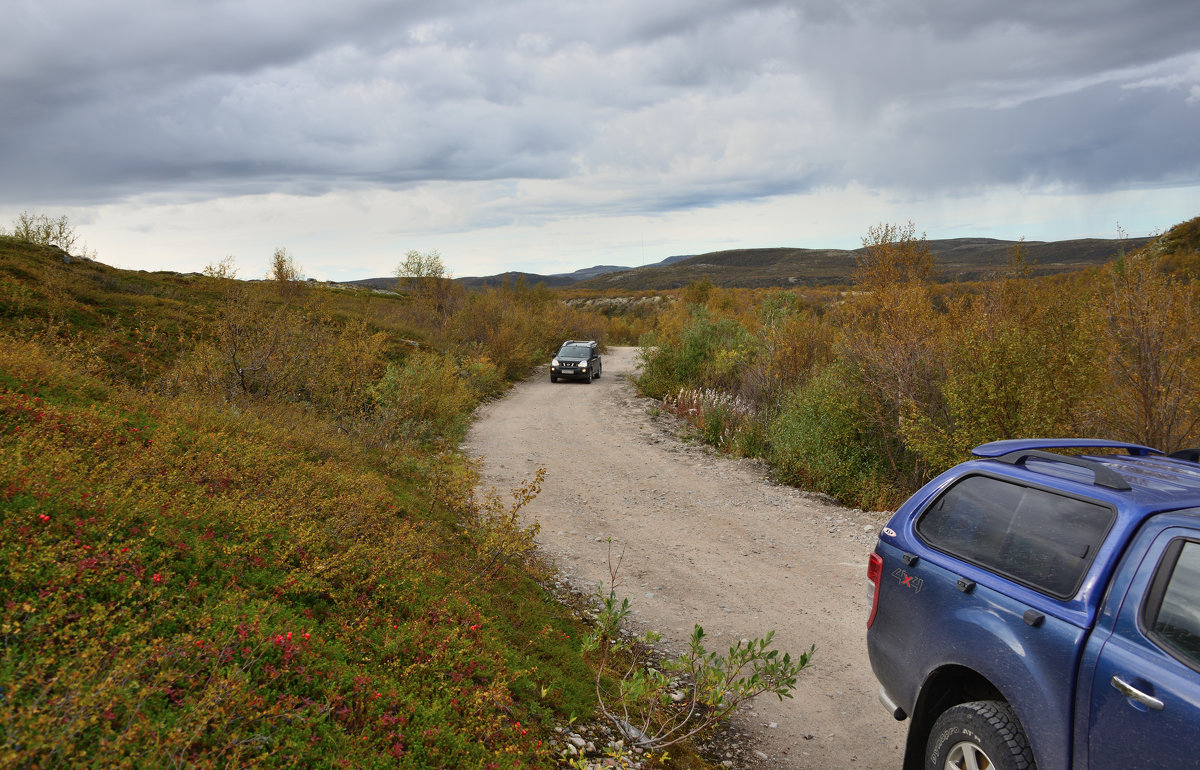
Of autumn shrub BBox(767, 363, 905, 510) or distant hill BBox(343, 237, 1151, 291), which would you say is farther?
distant hill BBox(343, 237, 1151, 291)

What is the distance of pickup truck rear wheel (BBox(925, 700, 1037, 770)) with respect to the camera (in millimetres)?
A: 2484

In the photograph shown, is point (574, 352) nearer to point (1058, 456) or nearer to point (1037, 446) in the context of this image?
point (1037, 446)

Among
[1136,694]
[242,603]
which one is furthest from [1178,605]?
[242,603]

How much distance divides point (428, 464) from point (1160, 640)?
28.7 feet

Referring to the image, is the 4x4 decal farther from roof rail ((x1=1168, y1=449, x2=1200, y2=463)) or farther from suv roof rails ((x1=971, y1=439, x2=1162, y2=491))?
roof rail ((x1=1168, y1=449, x2=1200, y2=463))

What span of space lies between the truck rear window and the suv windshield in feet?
→ 79.5

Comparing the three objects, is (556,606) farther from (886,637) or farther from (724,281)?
(724,281)

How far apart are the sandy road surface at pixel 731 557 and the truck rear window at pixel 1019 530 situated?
5.75 feet

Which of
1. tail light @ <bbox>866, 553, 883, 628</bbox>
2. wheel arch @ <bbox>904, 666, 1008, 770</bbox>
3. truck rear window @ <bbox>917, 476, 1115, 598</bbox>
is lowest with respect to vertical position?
wheel arch @ <bbox>904, 666, 1008, 770</bbox>

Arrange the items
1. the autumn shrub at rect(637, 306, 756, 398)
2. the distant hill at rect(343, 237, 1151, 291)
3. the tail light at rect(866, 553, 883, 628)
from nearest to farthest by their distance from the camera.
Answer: the tail light at rect(866, 553, 883, 628), the autumn shrub at rect(637, 306, 756, 398), the distant hill at rect(343, 237, 1151, 291)

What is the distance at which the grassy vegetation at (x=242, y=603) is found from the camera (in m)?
2.58

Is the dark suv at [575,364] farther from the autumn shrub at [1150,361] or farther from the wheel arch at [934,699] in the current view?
the wheel arch at [934,699]

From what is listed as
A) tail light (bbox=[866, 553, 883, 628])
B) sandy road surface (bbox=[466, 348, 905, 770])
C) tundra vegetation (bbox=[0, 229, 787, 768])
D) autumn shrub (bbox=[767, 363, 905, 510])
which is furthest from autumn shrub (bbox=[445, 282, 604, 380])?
tail light (bbox=[866, 553, 883, 628])

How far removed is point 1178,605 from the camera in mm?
2193
